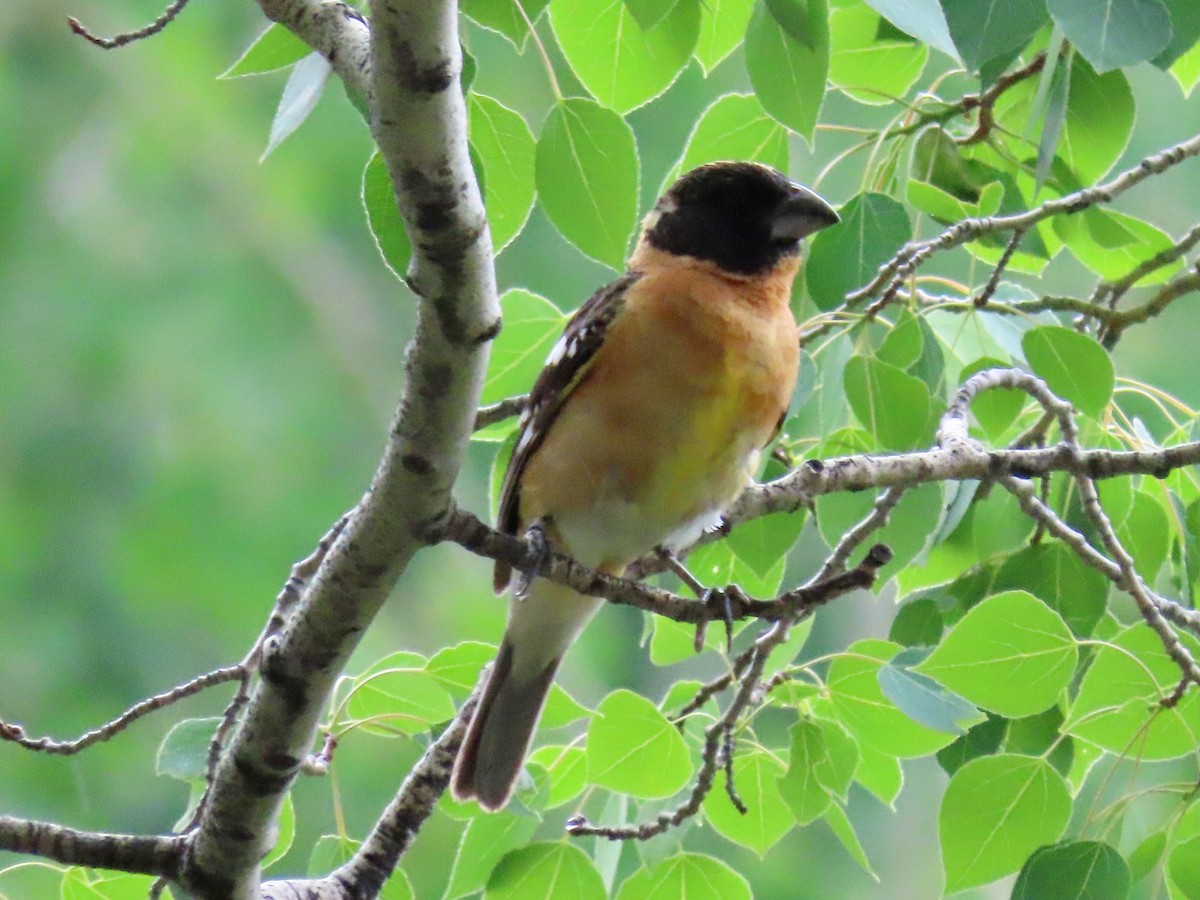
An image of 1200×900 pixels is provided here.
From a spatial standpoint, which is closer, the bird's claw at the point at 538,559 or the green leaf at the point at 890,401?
the bird's claw at the point at 538,559

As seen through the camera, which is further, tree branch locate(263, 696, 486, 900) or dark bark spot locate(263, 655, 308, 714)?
tree branch locate(263, 696, 486, 900)

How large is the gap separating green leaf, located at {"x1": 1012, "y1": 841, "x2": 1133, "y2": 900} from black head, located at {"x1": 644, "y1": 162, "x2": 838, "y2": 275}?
4.00 feet

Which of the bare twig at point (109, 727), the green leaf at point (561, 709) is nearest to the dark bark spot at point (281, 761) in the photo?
the bare twig at point (109, 727)

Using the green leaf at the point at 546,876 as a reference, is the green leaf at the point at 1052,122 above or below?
above

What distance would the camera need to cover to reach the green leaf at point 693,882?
2193mm

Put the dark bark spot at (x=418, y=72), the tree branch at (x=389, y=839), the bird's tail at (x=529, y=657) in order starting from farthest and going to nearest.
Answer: the bird's tail at (x=529, y=657) → the tree branch at (x=389, y=839) → the dark bark spot at (x=418, y=72)

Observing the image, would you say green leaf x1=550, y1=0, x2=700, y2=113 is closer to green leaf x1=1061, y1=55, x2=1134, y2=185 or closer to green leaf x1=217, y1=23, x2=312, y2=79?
green leaf x1=217, y1=23, x2=312, y2=79

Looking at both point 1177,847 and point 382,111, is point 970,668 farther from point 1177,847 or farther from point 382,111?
point 382,111

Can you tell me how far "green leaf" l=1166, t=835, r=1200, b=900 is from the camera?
6.26ft

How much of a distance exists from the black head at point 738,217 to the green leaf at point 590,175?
0.76 meters

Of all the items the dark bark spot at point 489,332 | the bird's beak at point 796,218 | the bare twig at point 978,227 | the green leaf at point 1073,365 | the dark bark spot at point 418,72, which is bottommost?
the dark bark spot at point 489,332

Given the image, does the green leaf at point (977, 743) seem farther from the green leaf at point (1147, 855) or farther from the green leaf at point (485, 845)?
the green leaf at point (485, 845)

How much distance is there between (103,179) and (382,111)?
7.61 m

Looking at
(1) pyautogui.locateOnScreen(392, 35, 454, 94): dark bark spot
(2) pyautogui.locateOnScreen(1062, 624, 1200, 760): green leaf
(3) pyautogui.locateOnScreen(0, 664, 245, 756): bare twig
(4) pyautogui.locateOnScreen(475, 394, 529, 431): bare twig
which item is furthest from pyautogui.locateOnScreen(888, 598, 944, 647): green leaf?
(1) pyautogui.locateOnScreen(392, 35, 454, 94): dark bark spot
